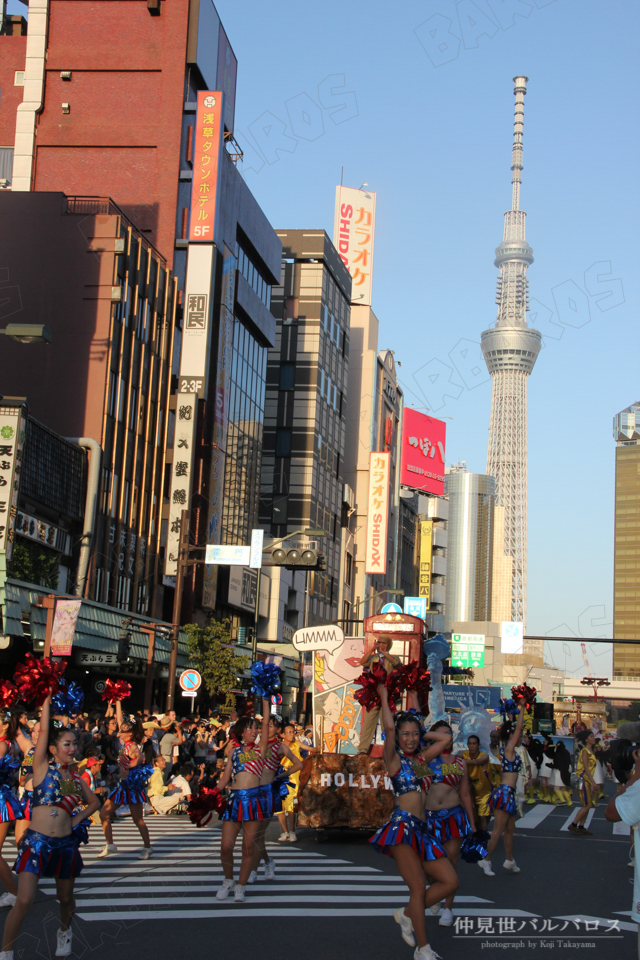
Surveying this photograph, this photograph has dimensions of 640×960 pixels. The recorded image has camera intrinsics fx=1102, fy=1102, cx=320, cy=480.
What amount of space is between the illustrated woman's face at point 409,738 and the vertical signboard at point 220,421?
1408 inches

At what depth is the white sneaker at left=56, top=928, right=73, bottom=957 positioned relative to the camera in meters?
7.47

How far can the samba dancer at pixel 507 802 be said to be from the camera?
1278 centimetres

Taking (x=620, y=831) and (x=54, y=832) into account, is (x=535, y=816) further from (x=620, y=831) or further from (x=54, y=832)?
(x=54, y=832)

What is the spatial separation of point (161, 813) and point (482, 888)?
10.1m

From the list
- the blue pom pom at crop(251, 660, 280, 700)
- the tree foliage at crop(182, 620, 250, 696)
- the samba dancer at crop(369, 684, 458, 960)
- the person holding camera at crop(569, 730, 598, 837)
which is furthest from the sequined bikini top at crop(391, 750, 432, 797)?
the tree foliage at crop(182, 620, 250, 696)

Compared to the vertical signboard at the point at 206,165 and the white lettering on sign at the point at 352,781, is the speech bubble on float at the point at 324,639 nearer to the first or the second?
the white lettering on sign at the point at 352,781

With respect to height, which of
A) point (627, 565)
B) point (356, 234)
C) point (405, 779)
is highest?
point (356, 234)

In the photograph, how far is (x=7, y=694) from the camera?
9391 mm

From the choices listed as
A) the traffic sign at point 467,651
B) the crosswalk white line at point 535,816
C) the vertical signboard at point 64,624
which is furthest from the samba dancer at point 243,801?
the traffic sign at point 467,651

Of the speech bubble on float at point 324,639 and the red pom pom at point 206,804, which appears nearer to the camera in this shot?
the red pom pom at point 206,804

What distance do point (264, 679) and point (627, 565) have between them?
17811 cm

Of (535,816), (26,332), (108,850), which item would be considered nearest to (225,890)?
(108,850)

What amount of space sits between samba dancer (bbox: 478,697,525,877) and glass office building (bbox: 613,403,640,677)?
536 ft

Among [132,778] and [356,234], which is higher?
[356,234]
